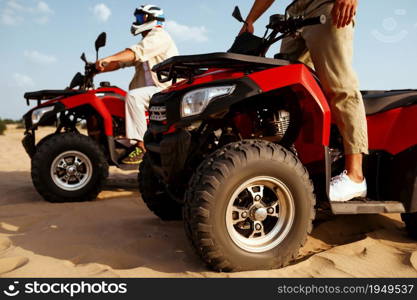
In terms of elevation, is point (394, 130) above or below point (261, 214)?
above

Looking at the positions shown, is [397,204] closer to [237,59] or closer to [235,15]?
[237,59]

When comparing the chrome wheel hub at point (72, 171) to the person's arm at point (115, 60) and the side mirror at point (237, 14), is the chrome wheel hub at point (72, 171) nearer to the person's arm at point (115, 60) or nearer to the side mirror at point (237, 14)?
the person's arm at point (115, 60)

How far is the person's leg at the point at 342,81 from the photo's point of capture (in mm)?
2955

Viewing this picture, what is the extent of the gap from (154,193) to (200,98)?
124 cm

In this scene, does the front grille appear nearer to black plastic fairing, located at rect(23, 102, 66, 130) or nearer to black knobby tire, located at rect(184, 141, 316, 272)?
black knobby tire, located at rect(184, 141, 316, 272)

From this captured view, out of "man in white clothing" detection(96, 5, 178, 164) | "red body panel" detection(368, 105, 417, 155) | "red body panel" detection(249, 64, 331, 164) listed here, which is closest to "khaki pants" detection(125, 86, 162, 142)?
"man in white clothing" detection(96, 5, 178, 164)

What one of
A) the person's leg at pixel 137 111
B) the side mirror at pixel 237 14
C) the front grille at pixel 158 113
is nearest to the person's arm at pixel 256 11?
the side mirror at pixel 237 14

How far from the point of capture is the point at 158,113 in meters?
3.01

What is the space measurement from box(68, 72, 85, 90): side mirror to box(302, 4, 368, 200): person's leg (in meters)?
3.68

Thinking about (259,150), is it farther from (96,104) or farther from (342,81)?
(96,104)

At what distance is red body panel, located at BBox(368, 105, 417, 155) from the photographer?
318cm

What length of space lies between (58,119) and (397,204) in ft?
13.8

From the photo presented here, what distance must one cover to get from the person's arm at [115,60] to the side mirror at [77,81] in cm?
49

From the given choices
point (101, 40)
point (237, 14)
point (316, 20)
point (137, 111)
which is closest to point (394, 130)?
point (316, 20)
